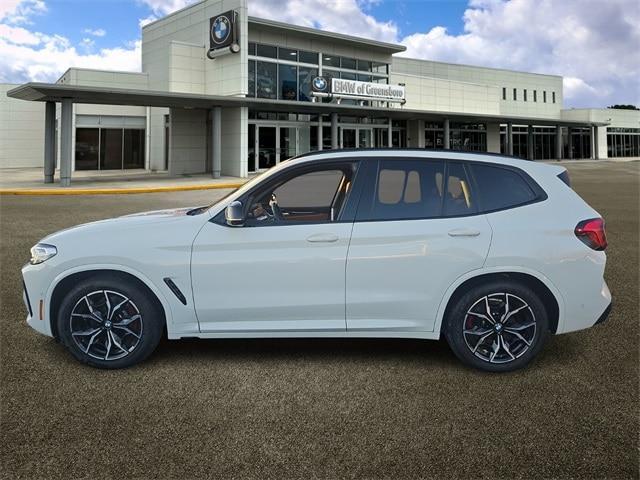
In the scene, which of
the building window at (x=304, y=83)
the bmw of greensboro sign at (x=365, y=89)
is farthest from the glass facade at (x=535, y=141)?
the building window at (x=304, y=83)

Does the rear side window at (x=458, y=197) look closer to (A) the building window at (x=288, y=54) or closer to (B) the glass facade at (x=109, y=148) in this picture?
(A) the building window at (x=288, y=54)

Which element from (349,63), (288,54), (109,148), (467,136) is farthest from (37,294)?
(467,136)

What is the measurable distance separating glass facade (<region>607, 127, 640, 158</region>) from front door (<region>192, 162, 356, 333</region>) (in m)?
68.8

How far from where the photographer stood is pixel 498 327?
14.3 ft

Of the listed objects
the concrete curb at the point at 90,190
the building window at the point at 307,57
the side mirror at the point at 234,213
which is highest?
the building window at the point at 307,57

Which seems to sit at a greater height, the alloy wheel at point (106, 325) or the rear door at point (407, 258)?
the rear door at point (407, 258)

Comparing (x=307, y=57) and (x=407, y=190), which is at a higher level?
(x=307, y=57)

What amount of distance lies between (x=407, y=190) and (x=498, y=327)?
1.27 m

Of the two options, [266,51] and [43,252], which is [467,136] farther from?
[43,252]

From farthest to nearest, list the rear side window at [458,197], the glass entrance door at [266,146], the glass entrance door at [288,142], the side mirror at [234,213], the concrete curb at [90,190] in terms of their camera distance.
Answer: the glass entrance door at [288,142] < the glass entrance door at [266,146] < the concrete curb at [90,190] < the rear side window at [458,197] < the side mirror at [234,213]

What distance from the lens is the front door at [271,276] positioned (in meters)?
4.36

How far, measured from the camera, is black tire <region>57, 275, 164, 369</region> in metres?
4.40

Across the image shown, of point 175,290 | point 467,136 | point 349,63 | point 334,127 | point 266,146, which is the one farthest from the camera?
point 467,136

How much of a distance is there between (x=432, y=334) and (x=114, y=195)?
66.1 feet
